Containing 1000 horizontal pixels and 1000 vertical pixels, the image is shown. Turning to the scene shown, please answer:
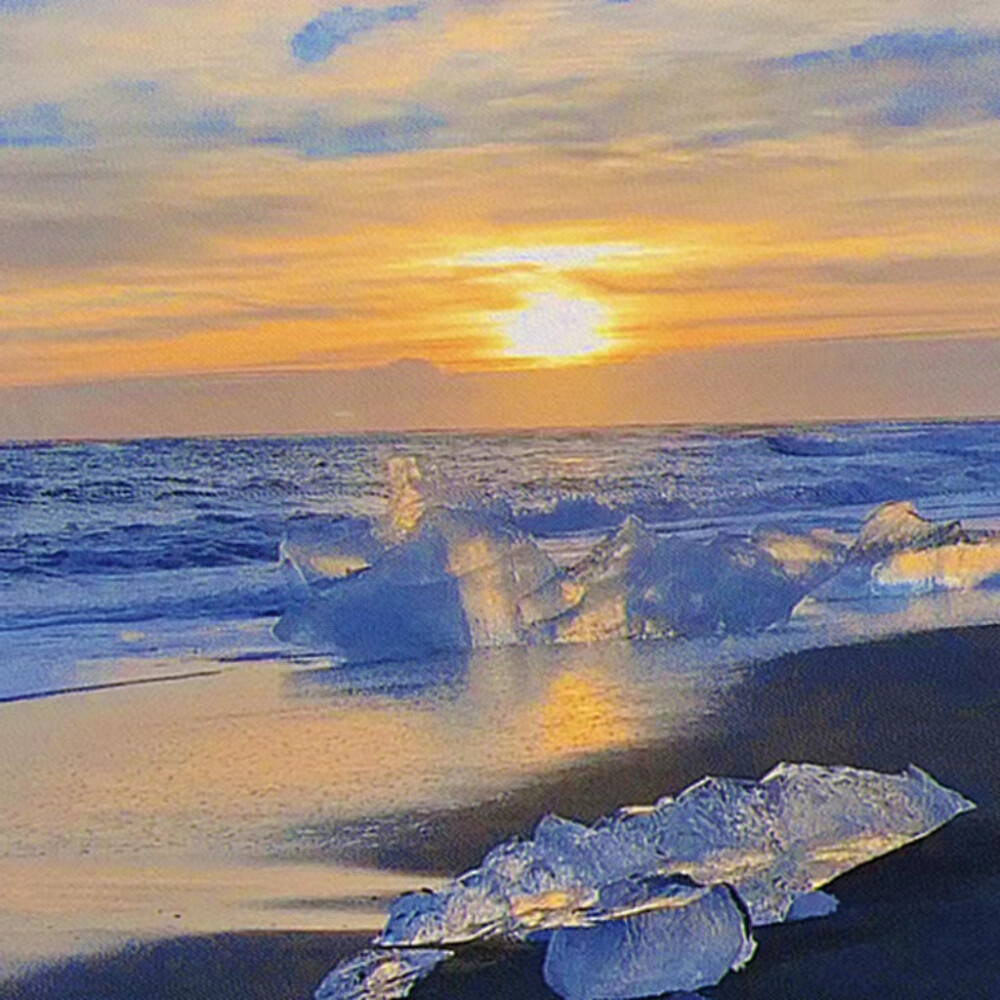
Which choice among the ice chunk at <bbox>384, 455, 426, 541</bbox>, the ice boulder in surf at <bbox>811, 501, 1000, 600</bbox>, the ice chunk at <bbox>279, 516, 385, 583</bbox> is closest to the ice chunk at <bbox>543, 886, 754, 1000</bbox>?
the ice chunk at <bbox>384, 455, 426, 541</bbox>

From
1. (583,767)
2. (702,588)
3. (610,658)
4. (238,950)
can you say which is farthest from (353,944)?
(702,588)

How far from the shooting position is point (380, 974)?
4121mm

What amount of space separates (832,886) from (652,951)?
948mm

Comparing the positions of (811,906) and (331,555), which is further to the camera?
(331,555)

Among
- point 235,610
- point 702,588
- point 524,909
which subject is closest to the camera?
point 524,909

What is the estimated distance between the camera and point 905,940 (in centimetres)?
435

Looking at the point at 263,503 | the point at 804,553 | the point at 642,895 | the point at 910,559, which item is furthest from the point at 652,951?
the point at 263,503

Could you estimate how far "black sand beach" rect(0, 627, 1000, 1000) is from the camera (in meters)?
4.14

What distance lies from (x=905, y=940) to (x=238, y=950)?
1727 millimetres

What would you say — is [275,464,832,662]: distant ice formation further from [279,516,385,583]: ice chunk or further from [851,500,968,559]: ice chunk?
[851,500,968,559]: ice chunk

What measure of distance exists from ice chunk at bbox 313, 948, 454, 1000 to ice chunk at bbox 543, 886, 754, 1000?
0.99 feet

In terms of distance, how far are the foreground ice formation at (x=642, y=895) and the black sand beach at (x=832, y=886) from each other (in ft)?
0.24

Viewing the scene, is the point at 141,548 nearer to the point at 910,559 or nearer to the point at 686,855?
the point at 910,559

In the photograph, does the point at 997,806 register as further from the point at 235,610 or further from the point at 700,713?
the point at 235,610
